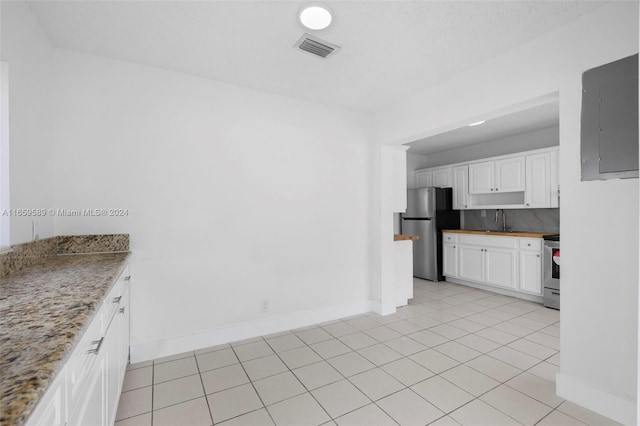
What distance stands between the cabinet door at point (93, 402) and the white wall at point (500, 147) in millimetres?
5699

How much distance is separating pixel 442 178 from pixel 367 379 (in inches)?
173

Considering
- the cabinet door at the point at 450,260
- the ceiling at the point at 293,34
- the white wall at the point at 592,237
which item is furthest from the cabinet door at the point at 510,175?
the white wall at the point at 592,237

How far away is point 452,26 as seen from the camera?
206cm

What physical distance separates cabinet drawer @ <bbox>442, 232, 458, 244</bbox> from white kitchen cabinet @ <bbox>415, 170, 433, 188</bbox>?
1113 mm

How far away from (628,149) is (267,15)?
2295 millimetres

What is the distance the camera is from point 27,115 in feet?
6.05

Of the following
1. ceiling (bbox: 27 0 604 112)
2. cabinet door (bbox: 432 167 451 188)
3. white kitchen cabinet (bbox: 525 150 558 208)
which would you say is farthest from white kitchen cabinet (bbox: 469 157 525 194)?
ceiling (bbox: 27 0 604 112)

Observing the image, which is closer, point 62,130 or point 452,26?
point 452,26

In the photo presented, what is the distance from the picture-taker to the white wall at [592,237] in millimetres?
1724

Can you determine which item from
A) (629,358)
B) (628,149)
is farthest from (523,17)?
(629,358)

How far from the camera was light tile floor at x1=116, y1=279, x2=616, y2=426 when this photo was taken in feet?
5.94

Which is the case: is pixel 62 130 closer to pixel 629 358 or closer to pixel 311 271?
pixel 311 271

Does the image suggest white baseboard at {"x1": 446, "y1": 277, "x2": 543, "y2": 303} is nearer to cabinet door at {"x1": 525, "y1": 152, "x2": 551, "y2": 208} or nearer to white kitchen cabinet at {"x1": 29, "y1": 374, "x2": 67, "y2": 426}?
cabinet door at {"x1": 525, "y1": 152, "x2": 551, "y2": 208}

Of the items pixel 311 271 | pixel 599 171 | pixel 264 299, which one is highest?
pixel 599 171
